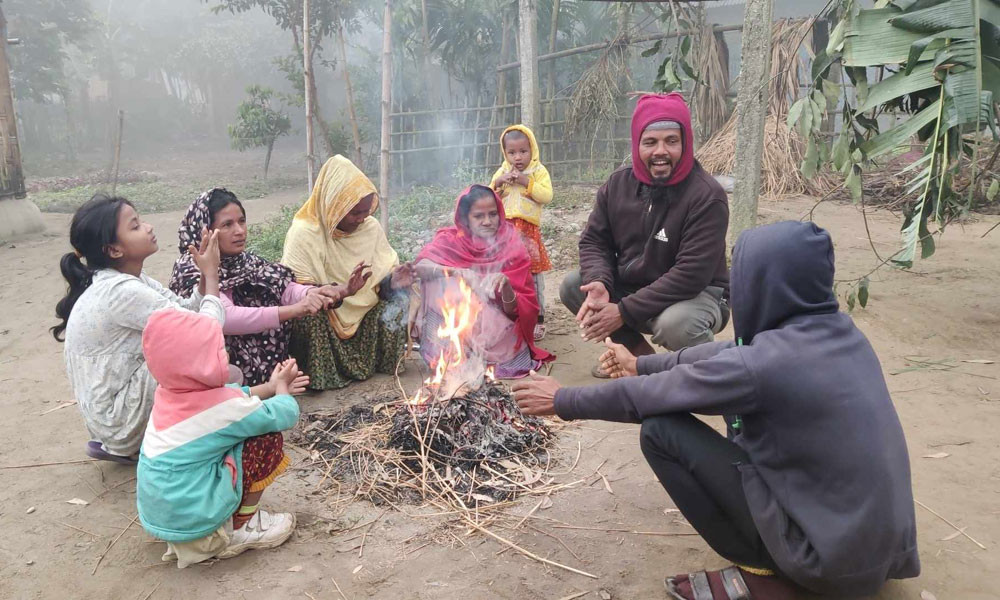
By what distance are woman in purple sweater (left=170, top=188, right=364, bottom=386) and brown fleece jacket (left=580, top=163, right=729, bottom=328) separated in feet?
5.41

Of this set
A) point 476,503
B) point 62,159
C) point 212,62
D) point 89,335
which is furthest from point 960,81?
point 212,62

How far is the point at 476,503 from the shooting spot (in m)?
3.07

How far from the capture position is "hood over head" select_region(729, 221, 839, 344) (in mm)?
1897

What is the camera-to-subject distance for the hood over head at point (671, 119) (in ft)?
12.3

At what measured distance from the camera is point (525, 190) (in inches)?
217

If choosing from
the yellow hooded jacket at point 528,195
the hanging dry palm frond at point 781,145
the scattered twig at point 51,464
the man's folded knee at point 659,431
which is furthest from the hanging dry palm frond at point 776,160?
the scattered twig at point 51,464

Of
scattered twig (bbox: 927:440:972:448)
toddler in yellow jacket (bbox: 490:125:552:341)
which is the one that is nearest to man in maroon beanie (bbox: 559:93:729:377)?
scattered twig (bbox: 927:440:972:448)

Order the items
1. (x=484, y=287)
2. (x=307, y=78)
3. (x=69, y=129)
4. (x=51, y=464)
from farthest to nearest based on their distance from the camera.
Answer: (x=69, y=129) → (x=307, y=78) → (x=484, y=287) → (x=51, y=464)

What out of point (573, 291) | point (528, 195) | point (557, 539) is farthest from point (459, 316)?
point (557, 539)

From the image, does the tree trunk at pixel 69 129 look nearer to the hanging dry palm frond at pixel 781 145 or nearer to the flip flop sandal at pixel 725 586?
the hanging dry palm frond at pixel 781 145

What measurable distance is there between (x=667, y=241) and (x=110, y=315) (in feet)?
9.90

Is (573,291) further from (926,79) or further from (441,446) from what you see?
(926,79)

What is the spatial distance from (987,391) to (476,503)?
314 centimetres

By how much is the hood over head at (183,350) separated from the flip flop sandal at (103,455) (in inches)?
48.0
